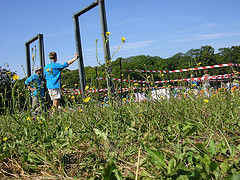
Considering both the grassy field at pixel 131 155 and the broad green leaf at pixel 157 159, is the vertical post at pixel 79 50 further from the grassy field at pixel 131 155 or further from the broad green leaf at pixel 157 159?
the broad green leaf at pixel 157 159

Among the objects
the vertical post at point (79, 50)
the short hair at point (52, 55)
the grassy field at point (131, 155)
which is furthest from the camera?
the short hair at point (52, 55)

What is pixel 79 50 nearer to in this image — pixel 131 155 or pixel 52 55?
pixel 52 55

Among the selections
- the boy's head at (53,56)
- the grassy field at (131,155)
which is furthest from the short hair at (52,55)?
the grassy field at (131,155)

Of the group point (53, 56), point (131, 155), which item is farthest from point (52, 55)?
point (131, 155)

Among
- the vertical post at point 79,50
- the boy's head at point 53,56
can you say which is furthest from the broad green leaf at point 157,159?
the boy's head at point 53,56

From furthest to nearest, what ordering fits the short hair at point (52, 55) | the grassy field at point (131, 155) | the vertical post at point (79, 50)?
the short hair at point (52, 55)
the vertical post at point (79, 50)
the grassy field at point (131, 155)

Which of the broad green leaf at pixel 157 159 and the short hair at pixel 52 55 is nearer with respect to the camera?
the broad green leaf at pixel 157 159

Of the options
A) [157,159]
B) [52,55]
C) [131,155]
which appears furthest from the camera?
[52,55]

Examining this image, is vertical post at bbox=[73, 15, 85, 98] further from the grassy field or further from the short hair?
the grassy field

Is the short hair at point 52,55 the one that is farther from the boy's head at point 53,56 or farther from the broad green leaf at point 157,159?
the broad green leaf at point 157,159

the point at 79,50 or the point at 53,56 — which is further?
the point at 53,56

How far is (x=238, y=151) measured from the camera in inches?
55.9

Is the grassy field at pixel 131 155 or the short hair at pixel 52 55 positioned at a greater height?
the short hair at pixel 52 55

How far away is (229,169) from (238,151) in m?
0.35
